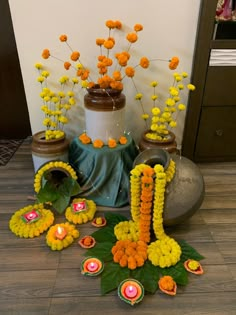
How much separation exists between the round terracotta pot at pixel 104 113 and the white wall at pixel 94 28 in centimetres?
30

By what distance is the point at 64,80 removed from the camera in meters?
1.48

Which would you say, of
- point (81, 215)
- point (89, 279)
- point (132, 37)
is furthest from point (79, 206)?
point (132, 37)

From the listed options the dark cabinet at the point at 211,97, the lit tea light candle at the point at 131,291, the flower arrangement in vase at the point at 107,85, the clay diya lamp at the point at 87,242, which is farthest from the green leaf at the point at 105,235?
the dark cabinet at the point at 211,97

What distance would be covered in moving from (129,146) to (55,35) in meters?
0.79

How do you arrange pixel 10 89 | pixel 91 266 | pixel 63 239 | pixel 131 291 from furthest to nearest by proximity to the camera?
1. pixel 10 89
2. pixel 63 239
3. pixel 91 266
4. pixel 131 291

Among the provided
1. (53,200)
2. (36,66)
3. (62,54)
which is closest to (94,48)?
(62,54)

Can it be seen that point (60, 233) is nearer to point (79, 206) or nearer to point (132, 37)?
point (79, 206)

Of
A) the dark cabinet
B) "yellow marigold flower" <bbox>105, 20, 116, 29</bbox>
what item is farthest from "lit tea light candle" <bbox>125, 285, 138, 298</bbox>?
"yellow marigold flower" <bbox>105, 20, 116, 29</bbox>

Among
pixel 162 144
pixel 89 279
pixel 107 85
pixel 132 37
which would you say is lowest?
pixel 89 279

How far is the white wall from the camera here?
55.3 inches

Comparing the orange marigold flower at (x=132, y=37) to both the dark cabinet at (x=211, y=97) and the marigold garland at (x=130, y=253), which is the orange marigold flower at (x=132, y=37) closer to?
the dark cabinet at (x=211, y=97)

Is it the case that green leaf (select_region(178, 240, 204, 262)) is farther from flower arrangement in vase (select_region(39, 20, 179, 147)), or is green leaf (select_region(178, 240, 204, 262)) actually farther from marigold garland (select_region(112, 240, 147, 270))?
flower arrangement in vase (select_region(39, 20, 179, 147))

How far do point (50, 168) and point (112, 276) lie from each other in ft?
2.23

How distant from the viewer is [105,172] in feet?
4.63
